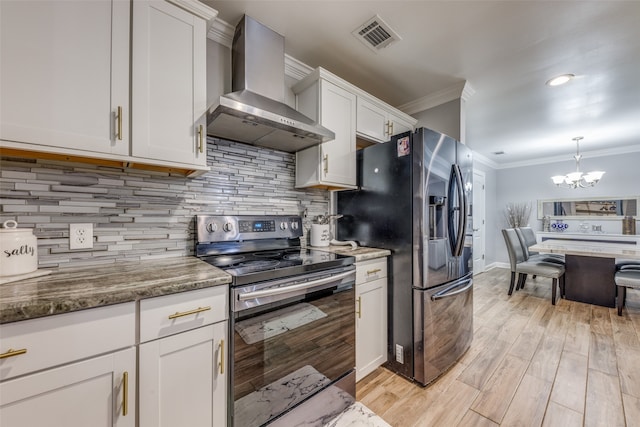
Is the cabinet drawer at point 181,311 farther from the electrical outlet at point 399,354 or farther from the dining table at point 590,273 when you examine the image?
the dining table at point 590,273

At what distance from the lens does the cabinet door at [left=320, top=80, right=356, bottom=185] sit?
6.31ft

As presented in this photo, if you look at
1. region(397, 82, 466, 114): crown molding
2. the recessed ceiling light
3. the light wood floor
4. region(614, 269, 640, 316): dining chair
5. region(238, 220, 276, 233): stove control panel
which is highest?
the recessed ceiling light

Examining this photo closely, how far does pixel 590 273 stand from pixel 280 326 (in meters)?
4.48

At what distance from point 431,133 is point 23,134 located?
2.10 m

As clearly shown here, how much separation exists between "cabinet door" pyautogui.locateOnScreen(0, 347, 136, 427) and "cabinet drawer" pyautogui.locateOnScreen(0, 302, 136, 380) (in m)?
0.03

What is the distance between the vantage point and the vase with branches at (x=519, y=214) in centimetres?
→ 553

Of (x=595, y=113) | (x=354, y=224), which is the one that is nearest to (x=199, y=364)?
(x=354, y=224)

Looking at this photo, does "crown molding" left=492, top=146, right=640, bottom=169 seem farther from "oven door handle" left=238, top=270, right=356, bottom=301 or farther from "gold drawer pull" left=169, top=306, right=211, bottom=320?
"gold drawer pull" left=169, top=306, right=211, bottom=320

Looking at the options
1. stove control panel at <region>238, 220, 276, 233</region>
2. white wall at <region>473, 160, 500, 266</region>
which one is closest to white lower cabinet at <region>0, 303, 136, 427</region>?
stove control panel at <region>238, 220, 276, 233</region>

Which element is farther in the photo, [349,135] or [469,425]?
[349,135]

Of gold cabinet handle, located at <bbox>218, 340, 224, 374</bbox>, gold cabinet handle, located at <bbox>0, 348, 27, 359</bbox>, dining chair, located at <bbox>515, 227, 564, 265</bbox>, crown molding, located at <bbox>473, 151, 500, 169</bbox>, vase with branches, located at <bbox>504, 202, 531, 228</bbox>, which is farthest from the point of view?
vase with branches, located at <bbox>504, 202, 531, 228</bbox>

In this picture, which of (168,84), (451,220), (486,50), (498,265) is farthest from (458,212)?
(498,265)

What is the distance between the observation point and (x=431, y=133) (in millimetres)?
1789

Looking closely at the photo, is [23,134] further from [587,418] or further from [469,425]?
[587,418]
